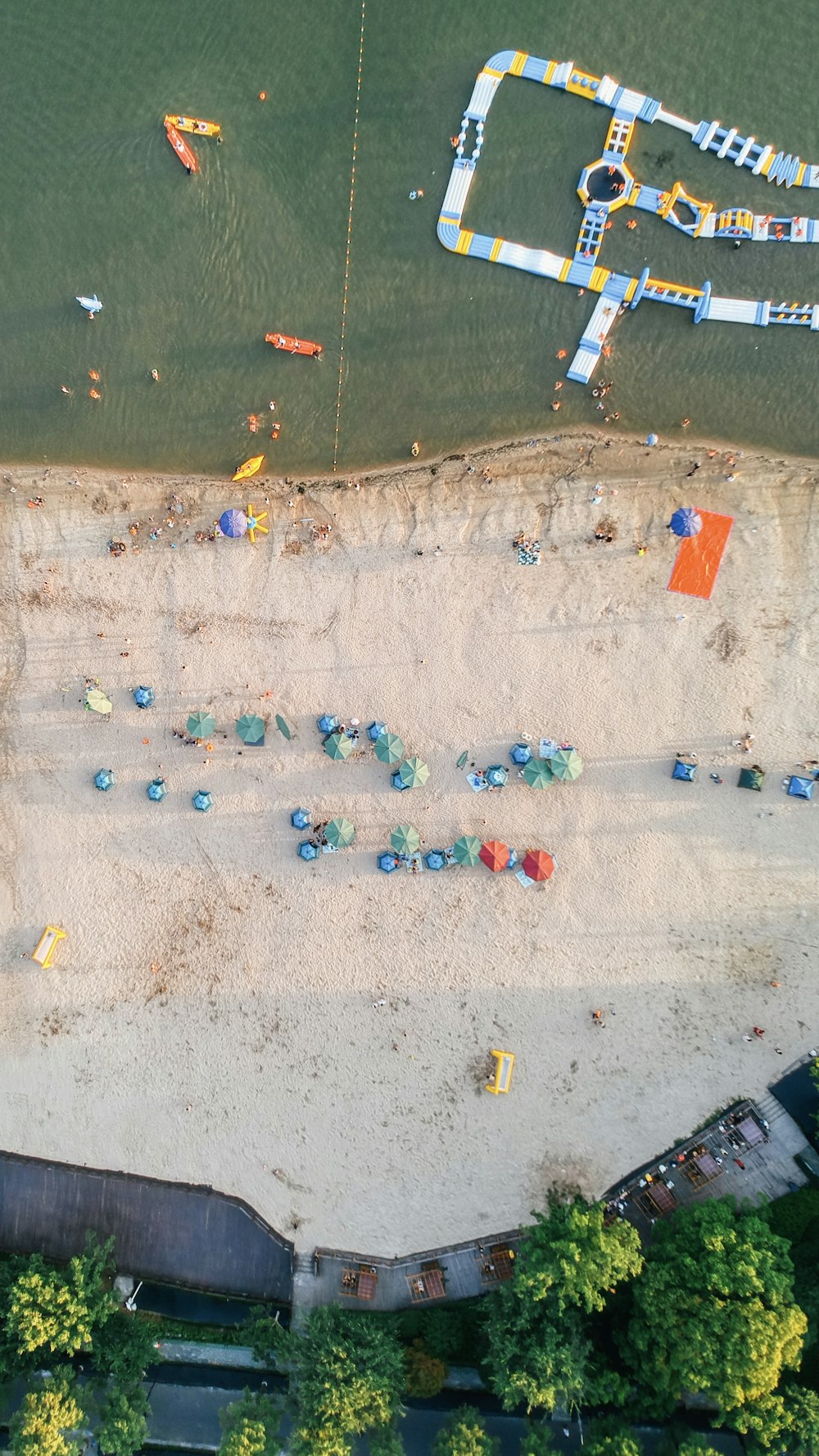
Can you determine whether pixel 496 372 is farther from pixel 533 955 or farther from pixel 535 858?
pixel 533 955

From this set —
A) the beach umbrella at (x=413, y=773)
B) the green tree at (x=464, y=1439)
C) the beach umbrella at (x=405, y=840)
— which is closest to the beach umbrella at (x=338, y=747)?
the beach umbrella at (x=413, y=773)

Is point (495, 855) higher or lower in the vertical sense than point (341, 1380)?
higher

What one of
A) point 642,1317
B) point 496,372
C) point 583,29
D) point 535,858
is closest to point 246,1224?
Result: point 642,1317

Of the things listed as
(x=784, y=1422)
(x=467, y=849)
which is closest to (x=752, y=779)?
(x=467, y=849)

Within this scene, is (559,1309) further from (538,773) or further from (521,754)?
(521,754)

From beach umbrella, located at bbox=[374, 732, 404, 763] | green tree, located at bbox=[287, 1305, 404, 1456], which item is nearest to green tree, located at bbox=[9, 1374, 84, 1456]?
green tree, located at bbox=[287, 1305, 404, 1456]

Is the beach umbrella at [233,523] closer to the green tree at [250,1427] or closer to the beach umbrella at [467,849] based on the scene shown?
the beach umbrella at [467,849]

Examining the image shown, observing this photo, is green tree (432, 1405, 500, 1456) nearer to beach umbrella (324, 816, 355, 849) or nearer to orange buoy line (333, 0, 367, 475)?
beach umbrella (324, 816, 355, 849)
